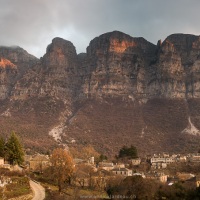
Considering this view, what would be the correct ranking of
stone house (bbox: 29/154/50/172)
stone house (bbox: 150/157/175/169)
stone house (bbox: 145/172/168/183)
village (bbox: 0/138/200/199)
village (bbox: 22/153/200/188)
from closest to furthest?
village (bbox: 0/138/200/199) → village (bbox: 22/153/200/188) → stone house (bbox: 29/154/50/172) → stone house (bbox: 145/172/168/183) → stone house (bbox: 150/157/175/169)

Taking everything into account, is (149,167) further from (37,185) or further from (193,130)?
(193,130)

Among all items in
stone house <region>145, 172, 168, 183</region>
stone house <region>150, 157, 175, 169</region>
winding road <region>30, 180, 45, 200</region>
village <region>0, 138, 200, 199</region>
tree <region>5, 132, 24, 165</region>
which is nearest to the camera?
winding road <region>30, 180, 45, 200</region>

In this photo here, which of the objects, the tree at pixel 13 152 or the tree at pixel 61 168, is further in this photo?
the tree at pixel 13 152

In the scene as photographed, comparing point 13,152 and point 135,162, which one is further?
point 135,162

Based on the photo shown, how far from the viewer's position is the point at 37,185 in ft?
192

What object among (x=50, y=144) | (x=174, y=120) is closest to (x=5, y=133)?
(x=50, y=144)

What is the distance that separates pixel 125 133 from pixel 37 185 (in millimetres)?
127688

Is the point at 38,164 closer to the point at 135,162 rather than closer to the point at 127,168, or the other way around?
the point at 127,168

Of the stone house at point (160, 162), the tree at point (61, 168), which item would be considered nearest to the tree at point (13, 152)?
the tree at point (61, 168)

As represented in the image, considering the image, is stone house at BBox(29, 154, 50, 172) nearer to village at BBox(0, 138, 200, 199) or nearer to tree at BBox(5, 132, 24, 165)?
village at BBox(0, 138, 200, 199)

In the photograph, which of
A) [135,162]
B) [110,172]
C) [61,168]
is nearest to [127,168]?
[135,162]

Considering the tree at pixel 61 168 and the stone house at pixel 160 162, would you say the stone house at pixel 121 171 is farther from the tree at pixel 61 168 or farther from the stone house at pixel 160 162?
the tree at pixel 61 168

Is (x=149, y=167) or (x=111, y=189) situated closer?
(x=111, y=189)

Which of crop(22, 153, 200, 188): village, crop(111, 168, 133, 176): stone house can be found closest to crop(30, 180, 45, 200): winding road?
crop(22, 153, 200, 188): village
